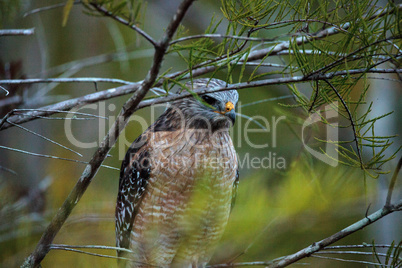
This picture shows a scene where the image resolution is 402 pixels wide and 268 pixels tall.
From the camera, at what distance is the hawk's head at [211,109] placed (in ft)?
9.87

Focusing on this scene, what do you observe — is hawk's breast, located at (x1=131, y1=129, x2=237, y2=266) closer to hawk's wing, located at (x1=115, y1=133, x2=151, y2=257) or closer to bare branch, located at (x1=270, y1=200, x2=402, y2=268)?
hawk's wing, located at (x1=115, y1=133, x2=151, y2=257)

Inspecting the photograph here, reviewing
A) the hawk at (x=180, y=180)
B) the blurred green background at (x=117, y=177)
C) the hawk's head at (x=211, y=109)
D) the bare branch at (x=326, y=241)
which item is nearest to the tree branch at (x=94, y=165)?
the blurred green background at (x=117, y=177)

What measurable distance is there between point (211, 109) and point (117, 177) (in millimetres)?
1816

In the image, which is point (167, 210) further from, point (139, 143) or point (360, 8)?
point (360, 8)

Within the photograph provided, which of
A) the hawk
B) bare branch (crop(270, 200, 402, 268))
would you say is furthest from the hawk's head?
bare branch (crop(270, 200, 402, 268))

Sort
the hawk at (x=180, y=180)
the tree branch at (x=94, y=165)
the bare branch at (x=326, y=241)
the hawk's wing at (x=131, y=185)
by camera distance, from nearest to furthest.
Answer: the tree branch at (x=94, y=165) < the bare branch at (x=326, y=241) < the hawk at (x=180, y=180) < the hawk's wing at (x=131, y=185)

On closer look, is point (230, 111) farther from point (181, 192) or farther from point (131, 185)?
point (131, 185)

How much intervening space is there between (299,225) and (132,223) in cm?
216

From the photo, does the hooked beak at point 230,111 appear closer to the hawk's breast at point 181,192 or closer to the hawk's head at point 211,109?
the hawk's head at point 211,109

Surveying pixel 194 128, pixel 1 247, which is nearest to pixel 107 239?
pixel 1 247

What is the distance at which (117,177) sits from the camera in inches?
180

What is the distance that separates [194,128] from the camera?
329cm

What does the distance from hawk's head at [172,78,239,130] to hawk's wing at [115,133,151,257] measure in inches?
16.2

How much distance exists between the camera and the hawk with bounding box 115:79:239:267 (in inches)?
123
